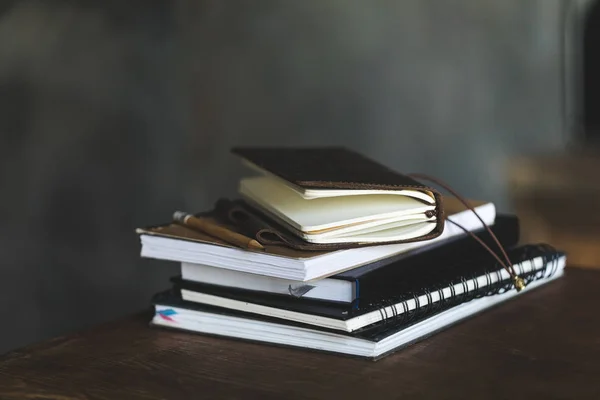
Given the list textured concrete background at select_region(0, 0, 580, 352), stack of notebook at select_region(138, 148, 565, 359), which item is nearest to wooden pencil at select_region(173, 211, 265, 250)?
stack of notebook at select_region(138, 148, 565, 359)

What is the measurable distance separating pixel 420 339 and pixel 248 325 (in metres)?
0.16

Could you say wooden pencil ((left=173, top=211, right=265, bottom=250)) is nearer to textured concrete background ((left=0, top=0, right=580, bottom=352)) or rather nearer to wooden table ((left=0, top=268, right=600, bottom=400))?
wooden table ((left=0, top=268, right=600, bottom=400))

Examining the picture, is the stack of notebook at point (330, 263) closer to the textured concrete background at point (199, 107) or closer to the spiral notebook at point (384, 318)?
the spiral notebook at point (384, 318)

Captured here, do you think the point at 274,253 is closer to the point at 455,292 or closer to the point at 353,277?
the point at 353,277

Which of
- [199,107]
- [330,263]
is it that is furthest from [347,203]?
[199,107]

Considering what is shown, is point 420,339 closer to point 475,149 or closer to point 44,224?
point 44,224

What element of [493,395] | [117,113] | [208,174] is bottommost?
[493,395]

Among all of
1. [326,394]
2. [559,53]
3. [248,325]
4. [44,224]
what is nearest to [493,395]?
[326,394]

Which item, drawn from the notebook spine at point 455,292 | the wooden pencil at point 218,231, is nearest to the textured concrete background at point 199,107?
the wooden pencil at point 218,231

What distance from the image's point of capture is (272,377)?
0.64m

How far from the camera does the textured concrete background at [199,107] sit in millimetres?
1175

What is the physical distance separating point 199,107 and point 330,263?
3.00 feet

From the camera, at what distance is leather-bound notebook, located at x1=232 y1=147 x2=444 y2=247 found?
2.31 feet

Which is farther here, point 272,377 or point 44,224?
point 44,224
